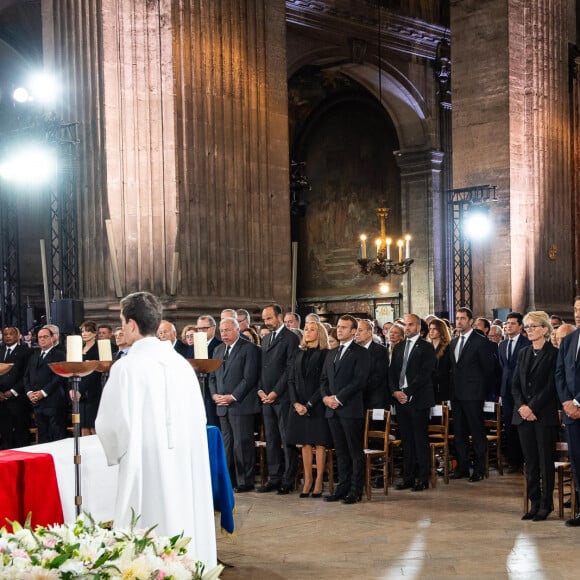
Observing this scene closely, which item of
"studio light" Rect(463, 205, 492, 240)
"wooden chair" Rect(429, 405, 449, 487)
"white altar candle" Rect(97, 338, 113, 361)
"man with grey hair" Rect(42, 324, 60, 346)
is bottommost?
"wooden chair" Rect(429, 405, 449, 487)

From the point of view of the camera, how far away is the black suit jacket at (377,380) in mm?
9852

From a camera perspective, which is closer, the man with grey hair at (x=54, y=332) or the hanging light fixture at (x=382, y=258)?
the man with grey hair at (x=54, y=332)

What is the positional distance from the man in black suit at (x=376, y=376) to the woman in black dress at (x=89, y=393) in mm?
2933

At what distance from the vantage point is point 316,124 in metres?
27.2

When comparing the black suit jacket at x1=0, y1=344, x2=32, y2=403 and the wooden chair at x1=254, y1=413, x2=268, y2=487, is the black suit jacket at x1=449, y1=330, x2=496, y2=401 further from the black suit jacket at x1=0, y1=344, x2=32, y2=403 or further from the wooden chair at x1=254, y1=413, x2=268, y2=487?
the black suit jacket at x1=0, y1=344, x2=32, y2=403

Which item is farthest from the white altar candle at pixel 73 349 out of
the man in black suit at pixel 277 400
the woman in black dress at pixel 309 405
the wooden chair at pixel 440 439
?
the wooden chair at pixel 440 439

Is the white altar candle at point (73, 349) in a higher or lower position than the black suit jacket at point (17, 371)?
higher

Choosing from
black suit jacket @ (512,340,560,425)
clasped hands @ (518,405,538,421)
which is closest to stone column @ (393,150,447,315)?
black suit jacket @ (512,340,560,425)

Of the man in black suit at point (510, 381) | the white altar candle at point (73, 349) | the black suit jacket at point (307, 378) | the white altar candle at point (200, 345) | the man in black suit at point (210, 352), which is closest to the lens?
the white altar candle at point (73, 349)

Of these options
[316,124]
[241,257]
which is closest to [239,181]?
[241,257]

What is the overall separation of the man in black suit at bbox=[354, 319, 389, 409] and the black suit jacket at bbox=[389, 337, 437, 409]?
7.8 inches

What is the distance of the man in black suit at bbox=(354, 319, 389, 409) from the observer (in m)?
9.79

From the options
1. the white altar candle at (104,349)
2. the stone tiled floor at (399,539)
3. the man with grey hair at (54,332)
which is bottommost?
the stone tiled floor at (399,539)

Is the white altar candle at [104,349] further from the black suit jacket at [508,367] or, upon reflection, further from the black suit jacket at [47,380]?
the black suit jacket at [508,367]
